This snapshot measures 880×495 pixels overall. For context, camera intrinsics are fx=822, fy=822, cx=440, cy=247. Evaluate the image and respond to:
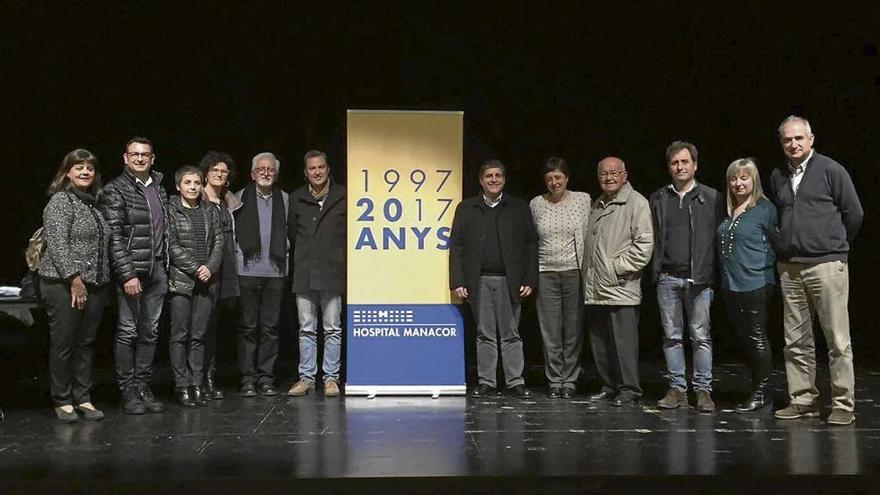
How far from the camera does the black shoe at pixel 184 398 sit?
15.3 ft

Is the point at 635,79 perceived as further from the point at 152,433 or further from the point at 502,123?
the point at 152,433

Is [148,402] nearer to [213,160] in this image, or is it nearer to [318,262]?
[318,262]

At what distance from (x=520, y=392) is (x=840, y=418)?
5.71 ft

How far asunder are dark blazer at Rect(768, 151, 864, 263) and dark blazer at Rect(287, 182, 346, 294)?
2.54 m

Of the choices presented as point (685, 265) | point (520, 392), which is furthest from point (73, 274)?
point (685, 265)

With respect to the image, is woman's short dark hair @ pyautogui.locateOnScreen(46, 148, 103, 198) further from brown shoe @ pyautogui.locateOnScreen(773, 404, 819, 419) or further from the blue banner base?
brown shoe @ pyautogui.locateOnScreen(773, 404, 819, 419)

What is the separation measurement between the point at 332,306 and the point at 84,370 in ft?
4.74

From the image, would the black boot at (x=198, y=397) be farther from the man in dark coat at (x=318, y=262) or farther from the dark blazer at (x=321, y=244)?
the dark blazer at (x=321, y=244)

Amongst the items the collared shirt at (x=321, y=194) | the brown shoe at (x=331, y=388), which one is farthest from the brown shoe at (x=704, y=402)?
the collared shirt at (x=321, y=194)

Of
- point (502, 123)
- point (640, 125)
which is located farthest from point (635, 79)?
point (502, 123)

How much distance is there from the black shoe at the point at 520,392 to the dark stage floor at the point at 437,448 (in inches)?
2.9

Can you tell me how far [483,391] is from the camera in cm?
504

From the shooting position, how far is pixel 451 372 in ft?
16.4

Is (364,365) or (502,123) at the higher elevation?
(502,123)
